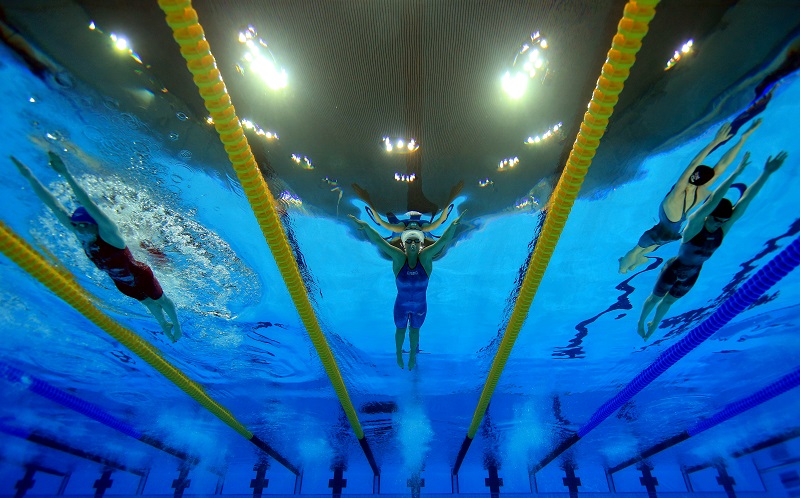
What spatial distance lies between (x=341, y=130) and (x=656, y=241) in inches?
158

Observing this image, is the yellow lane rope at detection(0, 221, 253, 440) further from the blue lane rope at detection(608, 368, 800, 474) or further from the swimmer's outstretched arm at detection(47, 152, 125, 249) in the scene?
the blue lane rope at detection(608, 368, 800, 474)

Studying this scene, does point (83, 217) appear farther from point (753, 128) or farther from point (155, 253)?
point (753, 128)

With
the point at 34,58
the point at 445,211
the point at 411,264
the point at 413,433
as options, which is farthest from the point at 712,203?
the point at 413,433

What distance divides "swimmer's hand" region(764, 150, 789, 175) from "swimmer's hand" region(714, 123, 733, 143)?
2.10ft

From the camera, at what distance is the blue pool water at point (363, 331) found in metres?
4.30

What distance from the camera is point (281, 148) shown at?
3.89 m

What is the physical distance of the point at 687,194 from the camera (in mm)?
4375

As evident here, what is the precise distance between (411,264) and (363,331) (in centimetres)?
257

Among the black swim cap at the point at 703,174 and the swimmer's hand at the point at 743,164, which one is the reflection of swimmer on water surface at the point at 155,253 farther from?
the swimmer's hand at the point at 743,164

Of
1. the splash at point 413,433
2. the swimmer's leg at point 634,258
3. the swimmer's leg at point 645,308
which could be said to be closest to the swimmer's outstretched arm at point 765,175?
the swimmer's leg at point 634,258

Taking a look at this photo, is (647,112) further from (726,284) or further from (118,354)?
(118,354)

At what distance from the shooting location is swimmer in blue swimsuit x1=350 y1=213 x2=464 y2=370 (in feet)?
15.6

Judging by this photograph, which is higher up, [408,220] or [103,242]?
[408,220]

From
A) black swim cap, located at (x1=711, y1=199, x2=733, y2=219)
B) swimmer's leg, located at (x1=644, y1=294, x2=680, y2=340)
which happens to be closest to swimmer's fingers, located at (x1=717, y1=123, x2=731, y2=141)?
black swim cap, located at (x1=711, y1=199, x2=733, y2=219)
